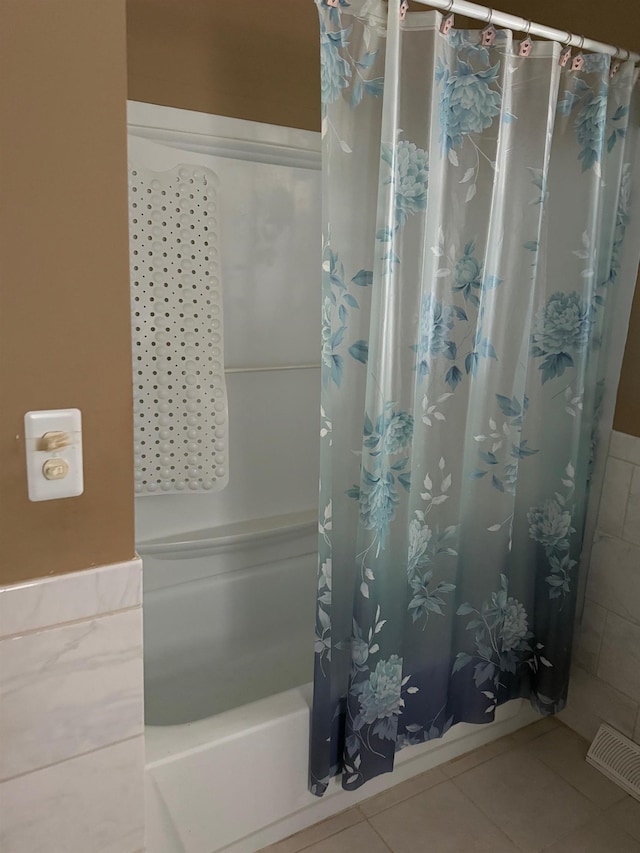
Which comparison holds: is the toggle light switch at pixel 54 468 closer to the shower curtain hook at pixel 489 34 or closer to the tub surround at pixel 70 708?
the tub surround at pixel 70 708

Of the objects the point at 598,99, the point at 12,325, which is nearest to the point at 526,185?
the point at 598,99

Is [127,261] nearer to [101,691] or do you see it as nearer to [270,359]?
[101,691]

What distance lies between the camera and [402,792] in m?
1.80

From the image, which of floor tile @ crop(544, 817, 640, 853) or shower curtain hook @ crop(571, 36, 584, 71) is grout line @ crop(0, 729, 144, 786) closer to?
floor tile @ crop(544, 817, 640, 853)

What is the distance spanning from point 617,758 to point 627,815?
16 cm

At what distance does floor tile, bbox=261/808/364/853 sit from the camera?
5.27ft

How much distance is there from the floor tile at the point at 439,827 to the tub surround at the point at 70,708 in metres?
0.87

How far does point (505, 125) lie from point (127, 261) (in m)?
0.96

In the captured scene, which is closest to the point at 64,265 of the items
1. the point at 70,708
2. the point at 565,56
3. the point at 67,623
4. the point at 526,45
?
the point at 67,623

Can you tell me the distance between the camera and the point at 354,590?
1.49 m

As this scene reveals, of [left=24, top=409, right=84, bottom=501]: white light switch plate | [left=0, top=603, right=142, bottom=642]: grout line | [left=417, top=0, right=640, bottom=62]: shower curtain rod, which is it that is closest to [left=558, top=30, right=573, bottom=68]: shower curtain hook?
[left=417, top=0, right=640, bottom=62]: shower curtain rod

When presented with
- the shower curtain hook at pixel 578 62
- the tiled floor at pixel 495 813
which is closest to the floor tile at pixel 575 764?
the tiled floor at pixel 495 813

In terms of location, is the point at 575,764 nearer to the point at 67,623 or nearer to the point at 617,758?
the point at 617,758

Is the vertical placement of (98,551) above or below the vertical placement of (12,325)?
below
